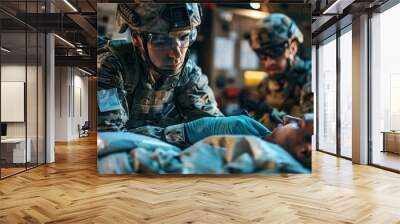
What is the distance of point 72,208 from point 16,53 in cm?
372

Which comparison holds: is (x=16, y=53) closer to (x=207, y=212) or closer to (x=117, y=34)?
(x=117, y=34)

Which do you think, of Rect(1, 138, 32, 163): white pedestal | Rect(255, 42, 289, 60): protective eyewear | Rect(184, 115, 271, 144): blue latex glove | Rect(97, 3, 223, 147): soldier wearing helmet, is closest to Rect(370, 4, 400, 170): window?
Rect(255, 42, 289, 60): protective eyewear

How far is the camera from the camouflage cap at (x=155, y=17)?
6410mm

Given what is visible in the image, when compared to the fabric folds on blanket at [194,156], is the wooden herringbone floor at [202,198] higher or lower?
lower

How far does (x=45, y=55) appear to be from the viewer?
8203 mm

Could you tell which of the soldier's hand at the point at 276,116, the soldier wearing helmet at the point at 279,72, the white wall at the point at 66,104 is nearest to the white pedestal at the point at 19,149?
the soldier wearing helmet at the point at 279,72

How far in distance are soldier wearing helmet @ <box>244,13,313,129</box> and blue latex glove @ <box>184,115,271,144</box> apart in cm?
17

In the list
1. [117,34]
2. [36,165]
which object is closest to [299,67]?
[117,34]

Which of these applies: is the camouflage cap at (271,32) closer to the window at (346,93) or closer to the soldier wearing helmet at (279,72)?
the soldier wearing helmet at (279,72)

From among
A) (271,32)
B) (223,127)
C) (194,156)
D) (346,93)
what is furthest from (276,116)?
(346,93)

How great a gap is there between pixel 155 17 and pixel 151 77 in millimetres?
1018

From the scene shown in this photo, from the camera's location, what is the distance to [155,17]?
21.1ft

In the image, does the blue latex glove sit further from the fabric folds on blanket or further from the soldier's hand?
the soldier's hand

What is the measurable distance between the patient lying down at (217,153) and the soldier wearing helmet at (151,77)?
9.3 inches
